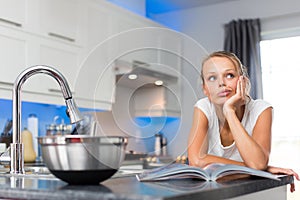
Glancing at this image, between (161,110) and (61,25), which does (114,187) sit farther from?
(61,25)

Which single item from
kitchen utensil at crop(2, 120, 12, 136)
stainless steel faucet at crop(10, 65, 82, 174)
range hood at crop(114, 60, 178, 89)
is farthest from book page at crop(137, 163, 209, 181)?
kitchen utensil at crop(2, 120, 12, 136)

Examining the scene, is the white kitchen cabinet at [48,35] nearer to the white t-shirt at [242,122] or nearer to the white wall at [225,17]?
the white t-shirt at [242,122]

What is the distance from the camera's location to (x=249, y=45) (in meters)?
4.88

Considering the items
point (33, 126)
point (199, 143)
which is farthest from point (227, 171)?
point (33, 126)

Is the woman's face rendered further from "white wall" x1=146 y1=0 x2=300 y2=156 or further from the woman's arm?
"white wall" x1=146 y1=0 x2=300 y2=156

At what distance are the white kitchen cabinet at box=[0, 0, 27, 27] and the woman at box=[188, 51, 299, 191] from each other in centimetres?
173

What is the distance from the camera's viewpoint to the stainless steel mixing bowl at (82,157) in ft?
3.97

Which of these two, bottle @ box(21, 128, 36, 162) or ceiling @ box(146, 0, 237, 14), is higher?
ceiling @ box(146, 0, 237, 14)

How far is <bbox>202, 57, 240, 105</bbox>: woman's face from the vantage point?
162 centimetres

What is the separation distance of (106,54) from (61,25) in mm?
2121

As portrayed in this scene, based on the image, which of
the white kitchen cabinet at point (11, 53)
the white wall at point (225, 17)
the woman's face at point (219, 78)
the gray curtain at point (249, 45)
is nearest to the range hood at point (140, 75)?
the woman's face at point (219, 78)

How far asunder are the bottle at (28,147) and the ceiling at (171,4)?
2.27m

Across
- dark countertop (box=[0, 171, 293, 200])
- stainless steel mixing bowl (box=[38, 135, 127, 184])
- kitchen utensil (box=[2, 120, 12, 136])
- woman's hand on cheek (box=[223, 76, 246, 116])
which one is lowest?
dark countertop (box=[0, 171, 293, 200])

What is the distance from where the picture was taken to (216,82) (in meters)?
1.64
